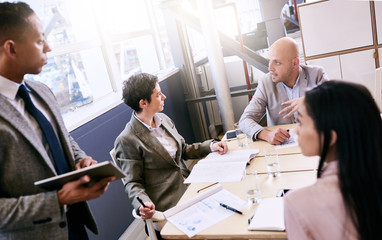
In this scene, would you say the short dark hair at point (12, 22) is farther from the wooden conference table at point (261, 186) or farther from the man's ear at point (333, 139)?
the man's ear at point (333, 139)

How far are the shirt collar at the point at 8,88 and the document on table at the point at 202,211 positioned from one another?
30.3 inches

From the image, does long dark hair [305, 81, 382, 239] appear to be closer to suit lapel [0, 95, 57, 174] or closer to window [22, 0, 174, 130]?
suit lapel [0, 95, 57, 174]

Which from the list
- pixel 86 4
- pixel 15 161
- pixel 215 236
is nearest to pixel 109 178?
pixel 15 161

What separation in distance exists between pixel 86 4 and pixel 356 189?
291 centimetres

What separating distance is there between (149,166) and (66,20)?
1.66 m

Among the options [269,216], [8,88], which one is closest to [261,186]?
[269,216]

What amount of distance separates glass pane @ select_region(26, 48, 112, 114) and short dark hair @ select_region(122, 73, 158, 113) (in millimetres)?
810

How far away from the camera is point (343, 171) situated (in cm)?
78

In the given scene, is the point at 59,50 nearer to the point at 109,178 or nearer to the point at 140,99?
the point at 140,99

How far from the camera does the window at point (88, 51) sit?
260 centimetres

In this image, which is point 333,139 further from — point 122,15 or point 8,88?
point 122,15

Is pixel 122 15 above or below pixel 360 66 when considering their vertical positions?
above

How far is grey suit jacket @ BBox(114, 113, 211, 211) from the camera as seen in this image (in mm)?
1918

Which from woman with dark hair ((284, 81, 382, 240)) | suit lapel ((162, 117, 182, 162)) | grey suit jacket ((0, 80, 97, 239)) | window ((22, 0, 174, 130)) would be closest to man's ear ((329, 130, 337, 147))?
woman with dark hair ((284, 81, 382, 240))
